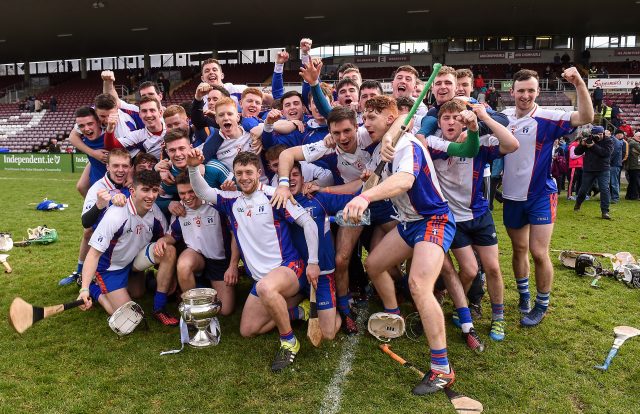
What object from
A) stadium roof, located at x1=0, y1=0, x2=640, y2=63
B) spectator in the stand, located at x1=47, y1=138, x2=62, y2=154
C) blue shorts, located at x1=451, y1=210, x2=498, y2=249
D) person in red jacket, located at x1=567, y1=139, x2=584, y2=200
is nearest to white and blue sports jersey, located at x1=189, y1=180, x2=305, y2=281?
blue shorts, located at x1=451, y1=210, x2=498, y2=249

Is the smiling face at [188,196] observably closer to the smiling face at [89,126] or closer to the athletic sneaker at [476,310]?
the smiling face at [89,126]

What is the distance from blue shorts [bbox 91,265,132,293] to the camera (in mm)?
4723

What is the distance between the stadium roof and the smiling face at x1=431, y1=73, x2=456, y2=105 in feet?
66.5

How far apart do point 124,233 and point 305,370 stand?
90.3 inches

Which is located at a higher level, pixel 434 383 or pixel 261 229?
pixel 261 229

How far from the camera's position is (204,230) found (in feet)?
15.5

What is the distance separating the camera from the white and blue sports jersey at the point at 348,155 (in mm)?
4215

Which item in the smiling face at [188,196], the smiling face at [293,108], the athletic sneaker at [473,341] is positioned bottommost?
the athletic sneaker at [473,341]

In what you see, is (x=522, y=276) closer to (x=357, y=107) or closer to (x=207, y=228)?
(x=357, y=107)

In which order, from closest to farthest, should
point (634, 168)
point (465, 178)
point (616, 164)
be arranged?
1. point (465, 178)
2. point (616, 164)
3. point (634, 168)

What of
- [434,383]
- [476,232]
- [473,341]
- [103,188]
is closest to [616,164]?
[476,232]

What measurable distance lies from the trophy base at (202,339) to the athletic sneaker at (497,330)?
2501mm

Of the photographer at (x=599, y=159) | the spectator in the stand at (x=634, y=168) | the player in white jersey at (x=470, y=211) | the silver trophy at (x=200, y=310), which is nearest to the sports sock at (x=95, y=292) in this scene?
the silver trophy at (x=200, y=310)

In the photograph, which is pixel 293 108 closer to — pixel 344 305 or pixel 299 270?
pixel 299 270
